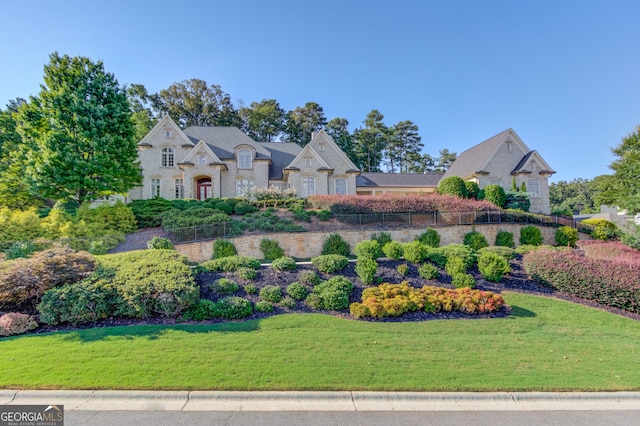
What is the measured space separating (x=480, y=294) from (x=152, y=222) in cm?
1688

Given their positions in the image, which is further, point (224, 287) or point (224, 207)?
point (224, 207)

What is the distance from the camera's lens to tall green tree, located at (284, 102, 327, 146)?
170ft

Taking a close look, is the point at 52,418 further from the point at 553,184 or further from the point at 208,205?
the point at 553,184

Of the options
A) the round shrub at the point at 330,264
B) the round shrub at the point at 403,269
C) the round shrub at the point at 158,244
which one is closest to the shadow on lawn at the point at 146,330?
the round shrub at the point at 330,264

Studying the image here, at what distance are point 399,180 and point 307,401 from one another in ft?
105

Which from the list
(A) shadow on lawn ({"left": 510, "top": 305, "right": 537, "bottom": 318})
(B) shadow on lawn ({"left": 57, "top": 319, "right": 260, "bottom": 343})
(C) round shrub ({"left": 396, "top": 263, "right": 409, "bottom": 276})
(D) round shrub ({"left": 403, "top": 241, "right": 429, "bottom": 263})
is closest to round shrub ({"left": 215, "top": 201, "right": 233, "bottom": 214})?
(D) round shrub ({"left": 403, "top": 241, "right": 429, "bottom": 263})

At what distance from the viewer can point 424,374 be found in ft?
18.6

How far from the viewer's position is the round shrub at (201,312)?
7918mm

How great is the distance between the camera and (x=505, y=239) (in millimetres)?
18078

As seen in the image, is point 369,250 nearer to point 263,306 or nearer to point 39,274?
point 263,306

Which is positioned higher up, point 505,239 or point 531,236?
point 531,236

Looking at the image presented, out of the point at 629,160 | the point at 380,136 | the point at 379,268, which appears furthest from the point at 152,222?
the point at 380,136

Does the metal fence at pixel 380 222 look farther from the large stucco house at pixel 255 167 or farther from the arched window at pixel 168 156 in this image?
the arched window at pixel 168 156

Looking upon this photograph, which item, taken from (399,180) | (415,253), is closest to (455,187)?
(399,180)
